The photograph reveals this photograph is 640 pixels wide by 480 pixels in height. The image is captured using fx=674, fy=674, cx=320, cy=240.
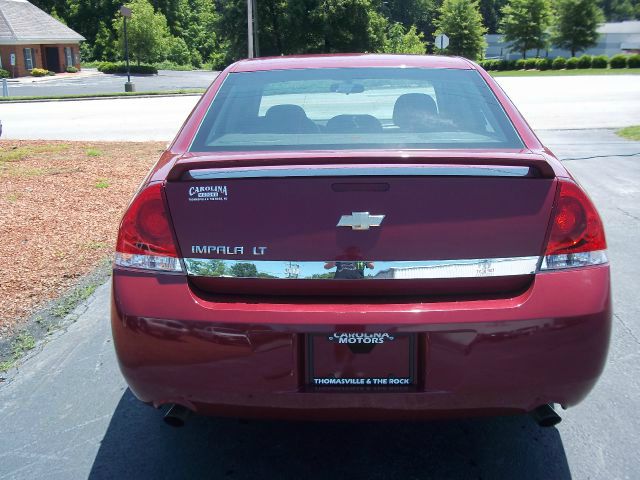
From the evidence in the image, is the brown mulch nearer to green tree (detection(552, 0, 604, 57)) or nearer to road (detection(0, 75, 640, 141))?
road (detection(0, 75, 640, 141))

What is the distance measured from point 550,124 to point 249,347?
17321 mm

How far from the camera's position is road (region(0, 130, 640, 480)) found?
2912 millimetres

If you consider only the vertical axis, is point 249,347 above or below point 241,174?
below

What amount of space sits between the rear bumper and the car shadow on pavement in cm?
51

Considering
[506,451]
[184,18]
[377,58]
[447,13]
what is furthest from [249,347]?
[184,18]

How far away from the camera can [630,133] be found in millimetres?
15156

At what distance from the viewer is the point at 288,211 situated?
2482 millimetres

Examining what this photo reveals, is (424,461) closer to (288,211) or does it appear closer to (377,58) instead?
(288,211)

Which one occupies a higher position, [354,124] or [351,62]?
[351,62]

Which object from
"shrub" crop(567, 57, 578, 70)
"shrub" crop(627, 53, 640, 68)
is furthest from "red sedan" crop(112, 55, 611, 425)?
"shrub" crop(567, 57, 578, 70)

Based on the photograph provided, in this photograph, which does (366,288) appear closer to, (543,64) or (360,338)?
(360,338)

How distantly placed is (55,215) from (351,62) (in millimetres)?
4896

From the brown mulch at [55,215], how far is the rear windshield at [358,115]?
7.51 ft

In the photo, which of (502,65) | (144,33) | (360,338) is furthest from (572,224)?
(502,65)
